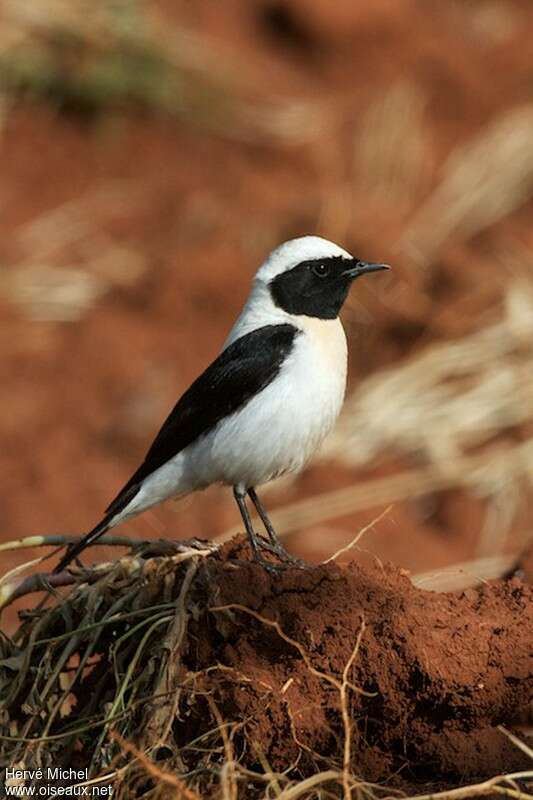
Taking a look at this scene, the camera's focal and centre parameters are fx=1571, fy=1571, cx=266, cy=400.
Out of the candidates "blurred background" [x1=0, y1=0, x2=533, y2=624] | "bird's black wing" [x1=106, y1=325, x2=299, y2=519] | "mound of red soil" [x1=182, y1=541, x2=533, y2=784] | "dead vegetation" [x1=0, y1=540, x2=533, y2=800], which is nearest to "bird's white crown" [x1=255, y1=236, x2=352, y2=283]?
"bird's black wing" [x1=106, y1=325, x2=299, y2=519]

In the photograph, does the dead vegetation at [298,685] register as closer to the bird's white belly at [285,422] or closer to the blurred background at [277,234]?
the bird's white belly at [285,422]

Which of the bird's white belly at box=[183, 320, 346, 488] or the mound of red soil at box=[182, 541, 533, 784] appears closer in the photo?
the mound of red soil at box=[182, 541, 533, 784]

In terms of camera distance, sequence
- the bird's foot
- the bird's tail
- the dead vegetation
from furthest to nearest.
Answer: the bird's tail < the bird's foot < the dead vegetation

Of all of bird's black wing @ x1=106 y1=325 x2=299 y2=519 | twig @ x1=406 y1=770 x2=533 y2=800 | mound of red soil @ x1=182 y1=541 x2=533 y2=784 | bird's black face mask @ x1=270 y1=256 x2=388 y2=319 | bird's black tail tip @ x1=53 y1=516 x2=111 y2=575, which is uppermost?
bird's black face mask @ x1=270 y1=256 x2=388 y2=319

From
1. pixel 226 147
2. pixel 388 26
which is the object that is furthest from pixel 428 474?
pixel 388 26

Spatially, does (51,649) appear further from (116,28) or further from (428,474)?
(116,28)

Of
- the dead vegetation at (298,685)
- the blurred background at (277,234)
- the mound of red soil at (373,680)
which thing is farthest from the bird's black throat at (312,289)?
the blurred background at (277,234)

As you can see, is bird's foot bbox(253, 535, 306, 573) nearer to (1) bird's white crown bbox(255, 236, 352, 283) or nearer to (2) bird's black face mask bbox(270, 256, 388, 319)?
(2) bird's black face mask bbox(270, 256, 388, 319)

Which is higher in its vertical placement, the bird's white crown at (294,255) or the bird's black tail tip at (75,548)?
the bird's white crown at (294,255)
